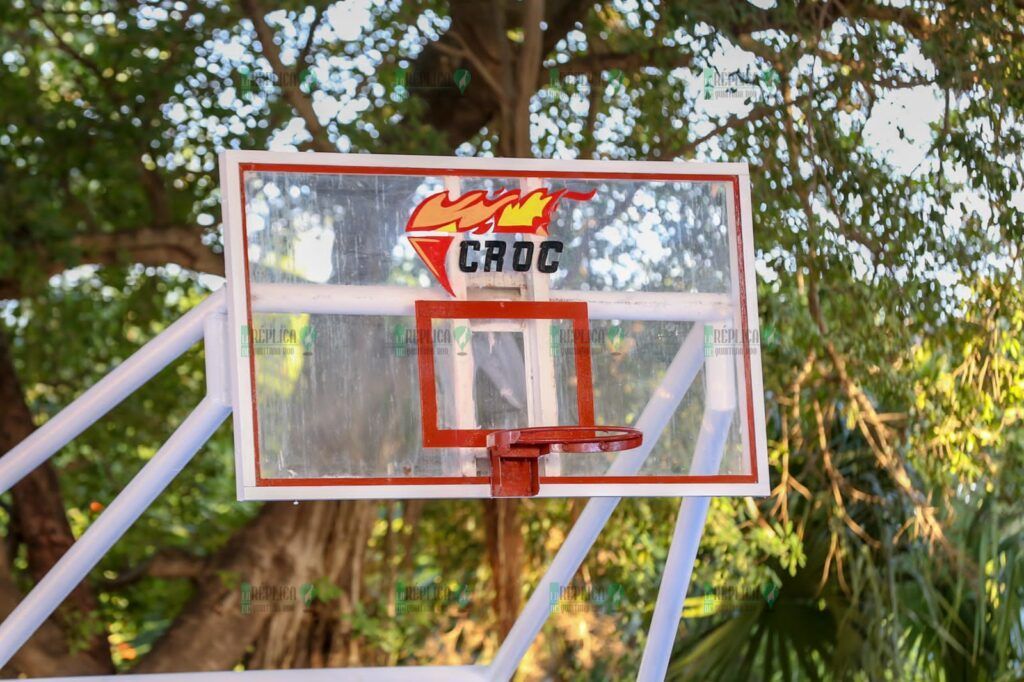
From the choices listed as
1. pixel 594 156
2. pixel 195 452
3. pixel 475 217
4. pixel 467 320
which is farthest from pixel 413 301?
pixel 594 156

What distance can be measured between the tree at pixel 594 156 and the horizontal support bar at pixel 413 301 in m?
2.09

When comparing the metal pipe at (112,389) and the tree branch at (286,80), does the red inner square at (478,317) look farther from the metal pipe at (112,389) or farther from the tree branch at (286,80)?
the tree branch at (286,80)

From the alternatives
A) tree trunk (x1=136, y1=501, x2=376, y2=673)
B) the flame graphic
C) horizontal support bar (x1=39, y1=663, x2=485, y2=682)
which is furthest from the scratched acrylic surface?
tree trunk (x1=136, y1=501, x2=376, y2=673)

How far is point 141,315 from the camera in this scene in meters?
5.54

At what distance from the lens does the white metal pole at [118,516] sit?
9.39 feet

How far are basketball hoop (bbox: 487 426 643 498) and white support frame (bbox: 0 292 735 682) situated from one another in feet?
0.77

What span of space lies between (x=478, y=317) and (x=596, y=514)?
579mm

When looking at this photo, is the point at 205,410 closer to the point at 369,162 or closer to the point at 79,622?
the point at 369,162

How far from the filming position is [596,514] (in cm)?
324

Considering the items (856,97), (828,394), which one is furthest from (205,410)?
(856,97)

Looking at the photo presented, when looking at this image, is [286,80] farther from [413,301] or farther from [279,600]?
[413,301]

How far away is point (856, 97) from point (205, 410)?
357 cm

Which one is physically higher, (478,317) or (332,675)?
(478,317)

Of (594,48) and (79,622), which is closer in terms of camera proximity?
(79,622)
